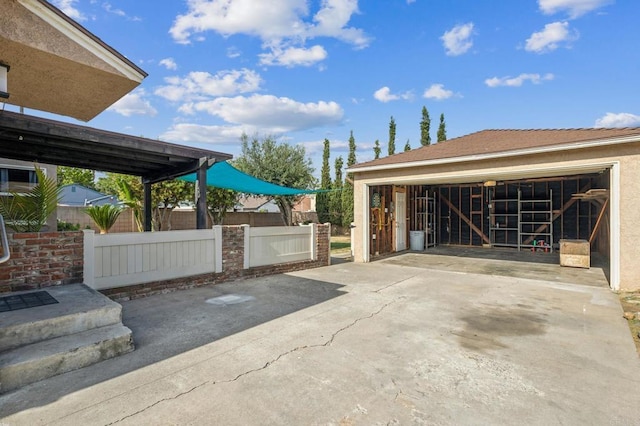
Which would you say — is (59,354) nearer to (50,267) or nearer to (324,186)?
(50,267)

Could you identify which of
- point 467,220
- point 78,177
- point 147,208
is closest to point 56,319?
point 147,208

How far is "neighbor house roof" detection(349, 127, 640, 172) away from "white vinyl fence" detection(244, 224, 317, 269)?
2.98 meters

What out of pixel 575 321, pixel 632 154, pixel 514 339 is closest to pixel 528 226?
pixel 632 154

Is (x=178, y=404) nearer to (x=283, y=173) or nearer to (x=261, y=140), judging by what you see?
(x=283, y=173)

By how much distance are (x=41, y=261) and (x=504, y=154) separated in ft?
30.0

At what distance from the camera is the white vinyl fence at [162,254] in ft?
16.5

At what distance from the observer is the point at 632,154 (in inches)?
241

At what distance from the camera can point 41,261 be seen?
4348 millimetres

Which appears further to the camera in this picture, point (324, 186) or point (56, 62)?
point (324, 186)

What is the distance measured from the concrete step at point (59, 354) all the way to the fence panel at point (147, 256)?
210 cm

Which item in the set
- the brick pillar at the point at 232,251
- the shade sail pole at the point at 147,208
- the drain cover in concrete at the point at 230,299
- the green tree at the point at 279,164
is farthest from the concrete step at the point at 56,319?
the green tree at the point at 279,164

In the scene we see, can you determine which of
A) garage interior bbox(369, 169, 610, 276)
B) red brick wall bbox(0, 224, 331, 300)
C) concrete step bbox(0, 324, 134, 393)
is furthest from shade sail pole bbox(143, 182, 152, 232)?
garage interior bbox(369, 169, 610, 276)

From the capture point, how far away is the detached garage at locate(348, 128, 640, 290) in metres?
6.23

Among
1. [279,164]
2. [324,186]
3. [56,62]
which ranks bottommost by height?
[56,62]
